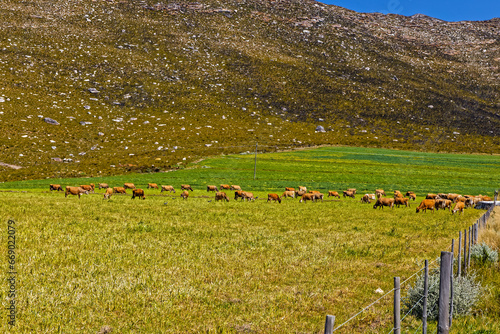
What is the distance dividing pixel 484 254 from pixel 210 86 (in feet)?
318

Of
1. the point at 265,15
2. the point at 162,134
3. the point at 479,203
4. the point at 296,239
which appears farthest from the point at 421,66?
the point at 296,239

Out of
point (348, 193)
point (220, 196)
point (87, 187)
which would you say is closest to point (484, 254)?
point (220, 196)

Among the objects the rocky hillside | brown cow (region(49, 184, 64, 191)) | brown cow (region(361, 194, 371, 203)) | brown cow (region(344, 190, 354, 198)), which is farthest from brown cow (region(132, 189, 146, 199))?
the rocky hillside

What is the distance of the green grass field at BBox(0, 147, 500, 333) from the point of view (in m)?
8.77

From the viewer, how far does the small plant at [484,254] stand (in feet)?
39.4

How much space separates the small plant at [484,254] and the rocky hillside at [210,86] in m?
55.3

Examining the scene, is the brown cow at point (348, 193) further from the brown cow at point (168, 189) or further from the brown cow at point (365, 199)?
the brown cow at point (168, 189)

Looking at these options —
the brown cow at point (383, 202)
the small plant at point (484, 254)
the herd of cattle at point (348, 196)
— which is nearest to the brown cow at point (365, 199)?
the herd of cattle at point (348, 196)

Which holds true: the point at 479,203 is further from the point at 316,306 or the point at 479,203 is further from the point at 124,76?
the point at 124,76

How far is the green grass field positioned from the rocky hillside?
41282 mm

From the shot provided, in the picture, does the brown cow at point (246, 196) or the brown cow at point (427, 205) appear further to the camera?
Answer: the brown cow at point (246, 196)

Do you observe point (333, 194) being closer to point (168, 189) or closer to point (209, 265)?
point (168, 189)

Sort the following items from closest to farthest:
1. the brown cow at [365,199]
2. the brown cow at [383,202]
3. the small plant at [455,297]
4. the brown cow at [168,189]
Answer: the small plant at [455,297] → the brown cow at [383,202] → the brown cow at [365,199] → the brown cow at [168,189]

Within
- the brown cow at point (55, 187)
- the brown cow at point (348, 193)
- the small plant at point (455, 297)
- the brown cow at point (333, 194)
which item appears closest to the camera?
the small plant at point (455, 297)
